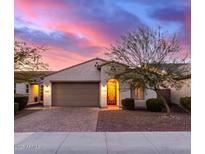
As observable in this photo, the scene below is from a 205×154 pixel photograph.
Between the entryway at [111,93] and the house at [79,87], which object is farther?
the entryway at [111,93]

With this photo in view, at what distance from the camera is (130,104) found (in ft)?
64.6

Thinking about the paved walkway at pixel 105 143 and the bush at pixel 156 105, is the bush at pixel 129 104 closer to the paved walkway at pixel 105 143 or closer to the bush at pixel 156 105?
the bush at pixel 156 105

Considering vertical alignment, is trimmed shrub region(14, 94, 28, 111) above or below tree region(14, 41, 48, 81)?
below

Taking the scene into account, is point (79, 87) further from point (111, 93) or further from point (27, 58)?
point (27, 58)

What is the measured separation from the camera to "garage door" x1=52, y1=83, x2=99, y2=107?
942 inches

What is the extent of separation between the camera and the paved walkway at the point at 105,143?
6641 mm

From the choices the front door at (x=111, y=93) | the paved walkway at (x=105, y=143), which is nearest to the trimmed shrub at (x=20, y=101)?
the front door at (x=111, y=93)

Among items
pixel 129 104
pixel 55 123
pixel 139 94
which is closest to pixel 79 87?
pixel 139 94

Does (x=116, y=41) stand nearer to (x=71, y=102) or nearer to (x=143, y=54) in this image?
(x=143, y=54)

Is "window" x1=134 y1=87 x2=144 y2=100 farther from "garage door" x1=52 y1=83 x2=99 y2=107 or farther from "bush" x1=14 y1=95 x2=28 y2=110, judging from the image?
"bush" x1=14 y1=95 x2=28 y2=110

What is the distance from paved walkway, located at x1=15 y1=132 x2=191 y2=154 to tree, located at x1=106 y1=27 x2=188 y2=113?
6431 mm

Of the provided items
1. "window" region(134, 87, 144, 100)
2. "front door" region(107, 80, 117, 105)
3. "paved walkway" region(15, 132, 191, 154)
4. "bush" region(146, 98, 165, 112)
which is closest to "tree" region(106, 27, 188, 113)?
"bush" region(146, 98, 165, 112)

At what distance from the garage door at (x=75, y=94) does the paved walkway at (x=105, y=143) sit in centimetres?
1486
